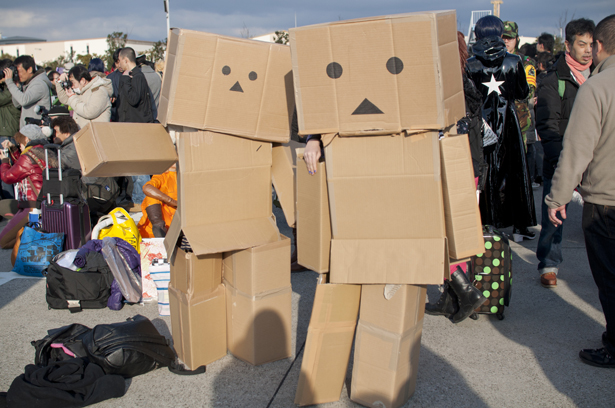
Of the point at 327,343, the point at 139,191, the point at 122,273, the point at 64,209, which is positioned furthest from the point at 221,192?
the point at 139,191

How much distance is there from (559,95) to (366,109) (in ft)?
8.95

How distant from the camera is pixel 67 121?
646cm

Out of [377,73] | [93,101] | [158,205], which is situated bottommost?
[158,205]

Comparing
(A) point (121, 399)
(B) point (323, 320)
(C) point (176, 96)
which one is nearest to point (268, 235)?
(B) point (323, 320)

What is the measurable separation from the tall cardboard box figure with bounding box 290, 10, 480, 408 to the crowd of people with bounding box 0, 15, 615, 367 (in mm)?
234

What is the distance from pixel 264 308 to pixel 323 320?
636 mm

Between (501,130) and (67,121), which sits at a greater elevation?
(67,121)

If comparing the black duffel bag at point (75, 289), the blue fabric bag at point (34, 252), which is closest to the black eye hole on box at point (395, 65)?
the black duffel bag at point (75, 289)

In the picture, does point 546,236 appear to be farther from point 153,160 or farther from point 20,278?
point 20,278

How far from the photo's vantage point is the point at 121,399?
9.50 feet

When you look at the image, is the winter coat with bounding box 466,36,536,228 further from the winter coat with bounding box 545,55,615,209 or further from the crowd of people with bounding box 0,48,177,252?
the crowd of people with bounding box 0,48,177,252

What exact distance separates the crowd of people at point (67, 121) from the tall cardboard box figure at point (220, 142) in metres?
2.29

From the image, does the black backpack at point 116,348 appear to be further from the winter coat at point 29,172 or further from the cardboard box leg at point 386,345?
the winter coat at point 29,172

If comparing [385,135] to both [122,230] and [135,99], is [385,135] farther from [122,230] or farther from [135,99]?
[135,99]
